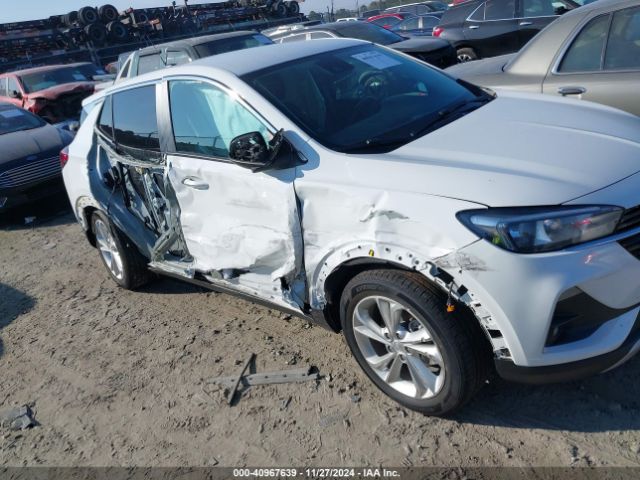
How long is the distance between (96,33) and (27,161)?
1627cm

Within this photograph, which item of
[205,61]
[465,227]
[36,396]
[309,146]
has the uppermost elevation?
[205,61]

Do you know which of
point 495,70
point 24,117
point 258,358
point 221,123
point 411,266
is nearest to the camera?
point 411,266

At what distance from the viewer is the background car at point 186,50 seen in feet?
31.5

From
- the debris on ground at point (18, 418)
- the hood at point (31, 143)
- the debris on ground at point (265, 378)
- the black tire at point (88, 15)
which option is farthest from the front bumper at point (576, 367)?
the black tire at point (88, 15)

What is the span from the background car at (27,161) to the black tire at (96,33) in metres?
14.6

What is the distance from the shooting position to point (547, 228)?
2.27 meters

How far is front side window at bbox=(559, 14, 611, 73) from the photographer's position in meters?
4.27

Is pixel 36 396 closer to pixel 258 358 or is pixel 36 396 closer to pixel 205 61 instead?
pixel 258 358

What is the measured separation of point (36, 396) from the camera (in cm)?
367

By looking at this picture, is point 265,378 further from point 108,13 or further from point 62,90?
point 108,13

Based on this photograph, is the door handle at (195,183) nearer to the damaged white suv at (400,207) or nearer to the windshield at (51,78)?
the damaged white suv at (400,207)

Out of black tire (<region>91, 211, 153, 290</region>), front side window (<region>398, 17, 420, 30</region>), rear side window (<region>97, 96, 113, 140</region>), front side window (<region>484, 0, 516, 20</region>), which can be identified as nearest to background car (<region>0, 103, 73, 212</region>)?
black tire (<region>91, 211, 153, 290</region>)

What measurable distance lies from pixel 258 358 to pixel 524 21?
902 cm

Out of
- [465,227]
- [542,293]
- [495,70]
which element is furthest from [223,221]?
[495,70]
